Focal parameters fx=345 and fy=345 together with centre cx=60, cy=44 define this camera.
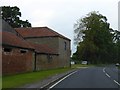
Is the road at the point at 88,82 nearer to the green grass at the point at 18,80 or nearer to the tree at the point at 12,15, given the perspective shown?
the green grass at the point at 18,80

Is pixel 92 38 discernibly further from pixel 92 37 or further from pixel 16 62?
pixel 16 62

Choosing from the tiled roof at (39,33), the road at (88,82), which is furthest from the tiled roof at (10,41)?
the tiled roof at (39,33)

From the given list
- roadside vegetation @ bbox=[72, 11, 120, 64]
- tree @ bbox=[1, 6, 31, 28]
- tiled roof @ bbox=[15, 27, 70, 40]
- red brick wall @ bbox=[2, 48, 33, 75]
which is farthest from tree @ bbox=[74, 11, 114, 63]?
red brick wall @ bbox=[2, 48, 33, 75]

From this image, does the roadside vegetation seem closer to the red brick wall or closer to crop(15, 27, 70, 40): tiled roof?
crop(15, 27, 70, 40): tiled roof

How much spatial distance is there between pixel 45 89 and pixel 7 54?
50.1 feet

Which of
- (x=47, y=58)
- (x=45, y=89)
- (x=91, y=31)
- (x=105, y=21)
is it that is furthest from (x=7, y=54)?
(x=105, y=21)

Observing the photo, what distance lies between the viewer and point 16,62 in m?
36.9

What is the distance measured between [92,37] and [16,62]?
2679 inches

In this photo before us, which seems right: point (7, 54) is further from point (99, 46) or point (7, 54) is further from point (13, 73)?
point (99, 46)

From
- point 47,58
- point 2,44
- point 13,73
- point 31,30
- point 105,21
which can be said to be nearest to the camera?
point 2,44

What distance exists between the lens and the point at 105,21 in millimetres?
116125

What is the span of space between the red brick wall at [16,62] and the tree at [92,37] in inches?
2317

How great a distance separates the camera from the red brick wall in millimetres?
33206

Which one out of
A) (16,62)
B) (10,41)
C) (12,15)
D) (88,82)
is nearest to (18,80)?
(88,82)
